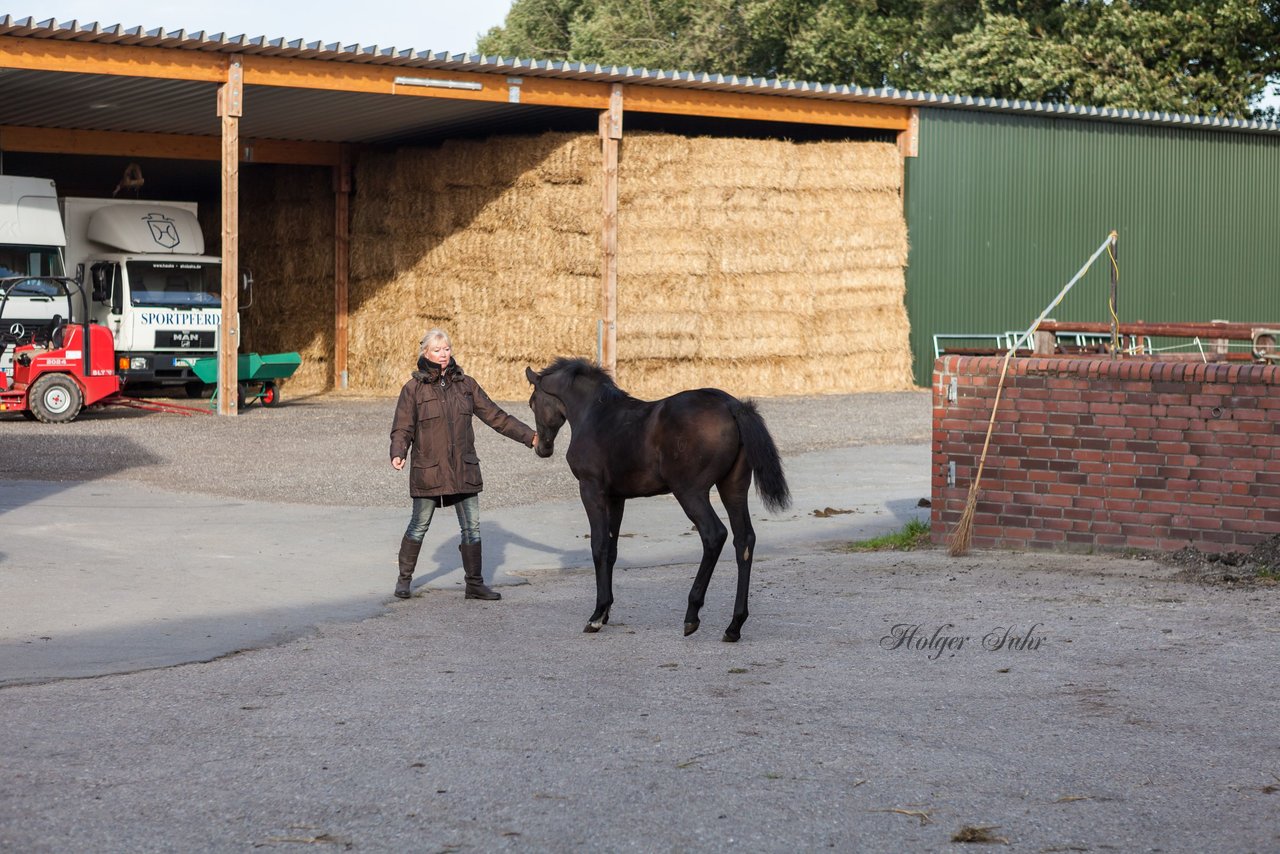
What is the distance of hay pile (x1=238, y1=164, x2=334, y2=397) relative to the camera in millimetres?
27812

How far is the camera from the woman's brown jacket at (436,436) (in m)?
8.77

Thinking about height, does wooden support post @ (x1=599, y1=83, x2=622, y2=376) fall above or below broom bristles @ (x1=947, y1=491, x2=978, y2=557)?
above

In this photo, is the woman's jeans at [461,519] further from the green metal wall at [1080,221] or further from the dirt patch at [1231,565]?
the green metal wall at [1080,221]

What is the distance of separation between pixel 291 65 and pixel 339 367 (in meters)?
8.31

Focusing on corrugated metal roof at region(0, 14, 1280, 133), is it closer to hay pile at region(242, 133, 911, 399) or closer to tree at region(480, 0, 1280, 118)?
hay pile at region(242, 133, 911, 399)

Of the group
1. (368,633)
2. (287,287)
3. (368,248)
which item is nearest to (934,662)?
(368,633)

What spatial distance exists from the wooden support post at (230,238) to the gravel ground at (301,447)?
48 cm

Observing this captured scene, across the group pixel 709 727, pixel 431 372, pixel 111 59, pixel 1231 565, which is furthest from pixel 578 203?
pixel 709 727

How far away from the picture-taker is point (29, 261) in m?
21.5

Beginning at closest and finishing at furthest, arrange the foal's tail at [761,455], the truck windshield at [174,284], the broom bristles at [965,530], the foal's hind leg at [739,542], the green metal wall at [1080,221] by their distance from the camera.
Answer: the foal's hind leg at [739,542], the foal's tail at [761,455], the broom bristles at [965,530], the truck windshield at [174,284], the green metal wall at [1080,221]

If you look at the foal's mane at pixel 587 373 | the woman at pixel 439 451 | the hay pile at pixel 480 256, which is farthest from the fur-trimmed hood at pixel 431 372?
the hay pile at pixel 480 256

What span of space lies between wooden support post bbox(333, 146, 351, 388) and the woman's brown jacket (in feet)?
61.4

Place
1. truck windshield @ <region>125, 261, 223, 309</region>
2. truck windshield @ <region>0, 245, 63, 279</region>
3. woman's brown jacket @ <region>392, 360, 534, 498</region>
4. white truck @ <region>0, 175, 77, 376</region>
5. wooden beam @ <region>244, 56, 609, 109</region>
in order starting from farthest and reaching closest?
truck windshield @ <region>125, 261, 223, 309</region> → truck windshield @ <region>0, 245, 63, 279</region> → white truck @ <region>0, 175, 77, 376</region> → wooden beam @ <region>244, 56, 609, 109</region> → woman's brown jacket @ <region>392, 360, 534, 498</region>

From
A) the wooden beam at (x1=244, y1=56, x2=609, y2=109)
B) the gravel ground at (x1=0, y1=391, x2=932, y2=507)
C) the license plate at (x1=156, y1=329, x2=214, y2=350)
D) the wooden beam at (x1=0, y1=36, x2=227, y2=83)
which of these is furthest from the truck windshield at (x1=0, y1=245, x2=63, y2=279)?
the wooden beam at (x1=244, y1=56, x2=609, y2=109)
